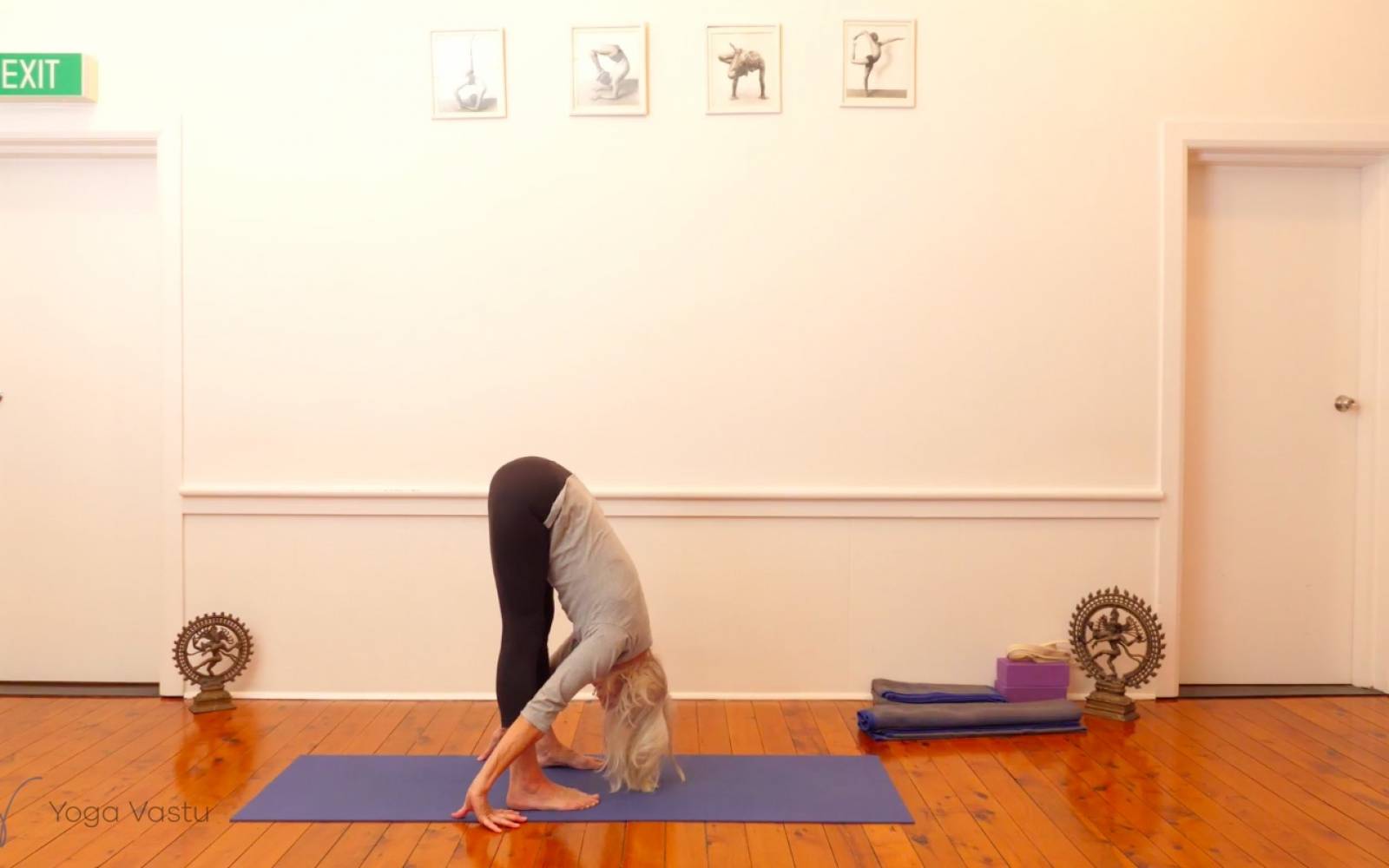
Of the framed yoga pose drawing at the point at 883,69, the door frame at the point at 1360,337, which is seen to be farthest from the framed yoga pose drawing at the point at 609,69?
the door frame at the point at 1360,337

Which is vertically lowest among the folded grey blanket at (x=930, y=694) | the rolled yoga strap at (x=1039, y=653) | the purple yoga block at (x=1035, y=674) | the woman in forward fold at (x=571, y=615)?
the folded grey blanket at (x=930, y=694)

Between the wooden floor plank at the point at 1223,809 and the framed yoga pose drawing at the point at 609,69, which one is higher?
the framed yoga pose drawing at the point at 609,69

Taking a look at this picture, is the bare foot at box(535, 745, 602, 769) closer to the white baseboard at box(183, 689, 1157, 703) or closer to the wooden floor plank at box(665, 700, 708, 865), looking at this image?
the wooden floor plank at box(665, 700, 708, 865)

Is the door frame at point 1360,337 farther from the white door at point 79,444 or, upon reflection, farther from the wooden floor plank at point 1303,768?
the white door at point 79,444

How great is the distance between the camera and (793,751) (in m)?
3.45

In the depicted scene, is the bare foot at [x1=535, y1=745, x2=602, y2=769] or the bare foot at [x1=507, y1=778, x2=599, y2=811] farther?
the bare foot at [x1=535, y1=745, x2=602, y2=769]

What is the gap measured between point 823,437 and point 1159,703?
162cm

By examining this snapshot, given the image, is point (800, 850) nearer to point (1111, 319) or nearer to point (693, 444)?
point (693, 444)

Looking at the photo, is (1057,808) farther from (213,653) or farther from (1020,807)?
(213,653)

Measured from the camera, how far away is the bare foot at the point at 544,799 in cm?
289

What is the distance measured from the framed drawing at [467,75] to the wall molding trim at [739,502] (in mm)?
1435

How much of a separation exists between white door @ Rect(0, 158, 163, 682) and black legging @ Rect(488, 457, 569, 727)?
2063 mm

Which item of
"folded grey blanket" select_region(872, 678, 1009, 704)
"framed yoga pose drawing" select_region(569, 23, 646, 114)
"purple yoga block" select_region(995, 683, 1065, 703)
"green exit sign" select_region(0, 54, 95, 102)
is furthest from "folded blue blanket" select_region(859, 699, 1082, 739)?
"green exit sign" select_region(0, 54, 95, 102)

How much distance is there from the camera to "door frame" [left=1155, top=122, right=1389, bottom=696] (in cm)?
406
